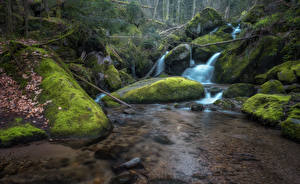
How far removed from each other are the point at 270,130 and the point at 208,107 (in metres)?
3.37

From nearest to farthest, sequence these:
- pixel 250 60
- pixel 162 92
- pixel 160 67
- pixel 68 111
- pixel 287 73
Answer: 1. pixel 68 111
2. pixel 287 73
3. pixel 162 92
4. pixel 250 60
5. pixel 160 67

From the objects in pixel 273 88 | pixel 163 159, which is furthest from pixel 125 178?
pixel 273 88

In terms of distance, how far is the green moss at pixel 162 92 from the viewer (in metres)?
9.28

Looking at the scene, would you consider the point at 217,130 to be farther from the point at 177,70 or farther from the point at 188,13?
the point at 188,13

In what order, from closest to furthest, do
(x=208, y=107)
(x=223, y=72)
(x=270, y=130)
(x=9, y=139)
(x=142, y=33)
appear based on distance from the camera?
(x=9, y=139)
(x=270, y=130)
(x=208, y=107)
(x=223, y=72)
(x=142, y=33)

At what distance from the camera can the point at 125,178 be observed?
2.66m

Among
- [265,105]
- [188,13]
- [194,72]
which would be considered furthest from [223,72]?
[188,13]

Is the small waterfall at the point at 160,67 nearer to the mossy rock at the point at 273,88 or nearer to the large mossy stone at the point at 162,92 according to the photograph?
the large mossy stone at the point at 162,92

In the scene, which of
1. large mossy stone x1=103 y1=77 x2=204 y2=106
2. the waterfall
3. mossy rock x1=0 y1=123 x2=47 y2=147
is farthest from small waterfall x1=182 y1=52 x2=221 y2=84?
mossy rock x1=0 y1=123 x2=47 y2=147

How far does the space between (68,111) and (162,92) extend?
6.13 m

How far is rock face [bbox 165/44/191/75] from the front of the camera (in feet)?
54.4

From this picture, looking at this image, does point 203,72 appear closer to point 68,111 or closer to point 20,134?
point 68,111

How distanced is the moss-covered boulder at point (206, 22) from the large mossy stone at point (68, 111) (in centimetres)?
2094

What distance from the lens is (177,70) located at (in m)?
16.9
